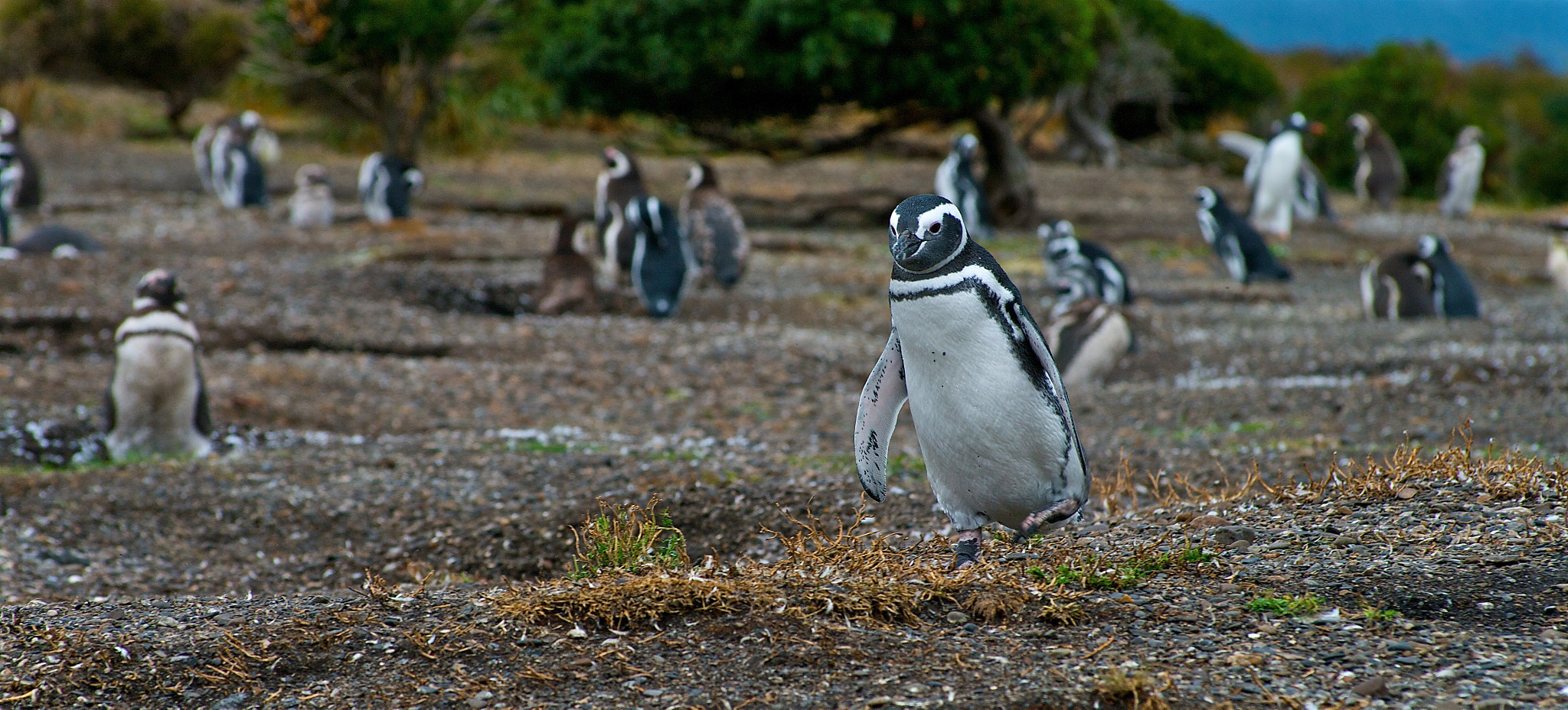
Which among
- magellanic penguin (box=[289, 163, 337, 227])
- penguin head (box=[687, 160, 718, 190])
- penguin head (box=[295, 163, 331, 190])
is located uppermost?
penguin head (box=[687, 160, 718, 190])

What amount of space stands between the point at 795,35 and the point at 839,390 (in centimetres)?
693

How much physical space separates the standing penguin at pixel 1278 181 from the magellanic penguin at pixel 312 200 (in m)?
10.7

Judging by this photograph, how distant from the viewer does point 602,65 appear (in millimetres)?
14297

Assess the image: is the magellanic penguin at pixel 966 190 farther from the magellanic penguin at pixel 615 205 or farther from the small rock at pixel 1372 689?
the small rock at pixel 1372 689

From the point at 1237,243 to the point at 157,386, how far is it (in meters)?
9.04

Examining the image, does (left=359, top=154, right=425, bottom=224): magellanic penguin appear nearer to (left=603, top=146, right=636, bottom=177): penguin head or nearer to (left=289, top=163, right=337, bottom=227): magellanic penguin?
(left=289, top=163, right=337, bottom=227): magellanic penguin

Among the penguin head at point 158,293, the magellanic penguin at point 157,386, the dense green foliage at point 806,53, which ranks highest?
the dense green foliage at point 806,53

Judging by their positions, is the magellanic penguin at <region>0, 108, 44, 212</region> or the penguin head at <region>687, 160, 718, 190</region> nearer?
the penguin head at <region>687, 160, 718, 190</region>

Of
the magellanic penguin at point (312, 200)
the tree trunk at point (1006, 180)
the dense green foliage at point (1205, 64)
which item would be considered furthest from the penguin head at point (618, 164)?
the dense green foliage at point (1205, 64)

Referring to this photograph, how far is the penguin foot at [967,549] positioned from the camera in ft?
10.4

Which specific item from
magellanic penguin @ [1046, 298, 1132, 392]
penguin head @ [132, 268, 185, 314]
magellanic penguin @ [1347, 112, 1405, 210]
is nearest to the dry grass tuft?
penguin head @ [132, 268, 185, 314]

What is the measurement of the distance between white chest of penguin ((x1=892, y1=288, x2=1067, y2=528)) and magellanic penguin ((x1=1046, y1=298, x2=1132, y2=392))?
4.68 m

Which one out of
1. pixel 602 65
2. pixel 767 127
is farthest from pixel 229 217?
pixel 767 127

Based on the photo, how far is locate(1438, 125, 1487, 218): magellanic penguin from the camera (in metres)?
20.0
